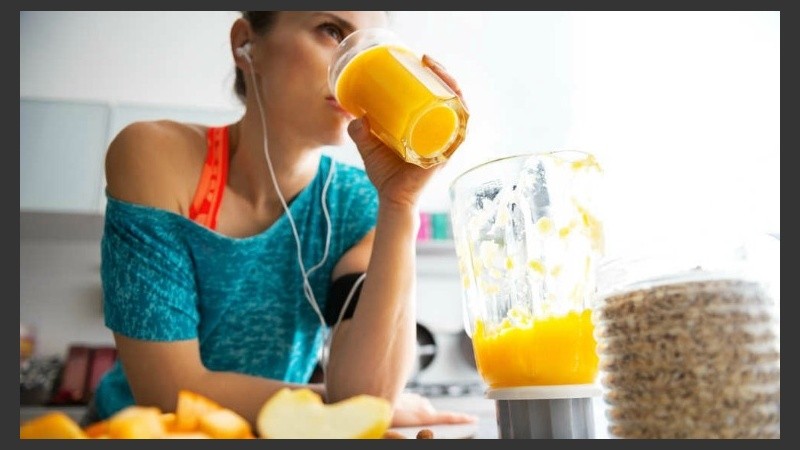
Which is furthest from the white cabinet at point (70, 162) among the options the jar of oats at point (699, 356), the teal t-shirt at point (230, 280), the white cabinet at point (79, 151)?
the jar of oats at point (699, 356)

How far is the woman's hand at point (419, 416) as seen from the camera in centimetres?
65

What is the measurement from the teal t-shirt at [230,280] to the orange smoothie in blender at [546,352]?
370mm

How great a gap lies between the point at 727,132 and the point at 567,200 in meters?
0.60

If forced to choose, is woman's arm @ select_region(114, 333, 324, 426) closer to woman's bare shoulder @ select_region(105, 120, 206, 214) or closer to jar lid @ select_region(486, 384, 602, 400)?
woman's bare shoulder @ select_region(105, 120, 206, 214)

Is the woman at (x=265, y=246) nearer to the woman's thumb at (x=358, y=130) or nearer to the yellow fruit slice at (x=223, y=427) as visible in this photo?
the woman's thumb at (x=358, y=130)

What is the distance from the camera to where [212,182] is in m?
0.77

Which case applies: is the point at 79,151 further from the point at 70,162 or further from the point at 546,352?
the point at 546,352

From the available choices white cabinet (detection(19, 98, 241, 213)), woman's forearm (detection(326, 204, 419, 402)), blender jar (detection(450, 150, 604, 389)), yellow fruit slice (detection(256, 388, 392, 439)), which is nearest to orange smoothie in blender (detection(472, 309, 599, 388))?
blender jar (detection(450, 150, 604, 389))

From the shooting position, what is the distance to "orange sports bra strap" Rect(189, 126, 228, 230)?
2.41 ft

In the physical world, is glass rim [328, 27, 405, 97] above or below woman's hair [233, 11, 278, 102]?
below

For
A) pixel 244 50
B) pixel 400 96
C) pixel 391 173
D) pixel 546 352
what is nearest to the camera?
pixel 546 352

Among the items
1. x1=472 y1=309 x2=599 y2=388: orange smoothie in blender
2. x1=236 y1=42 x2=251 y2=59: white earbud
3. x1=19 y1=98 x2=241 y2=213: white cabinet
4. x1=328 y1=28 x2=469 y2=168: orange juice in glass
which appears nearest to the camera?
x1=472 y1=309 x2=599 y2=388: orange smoothie in blender

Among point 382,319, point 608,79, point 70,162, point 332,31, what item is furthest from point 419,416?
point 70,162

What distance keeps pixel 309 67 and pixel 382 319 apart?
34cm
